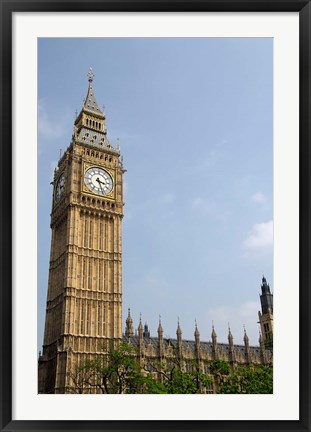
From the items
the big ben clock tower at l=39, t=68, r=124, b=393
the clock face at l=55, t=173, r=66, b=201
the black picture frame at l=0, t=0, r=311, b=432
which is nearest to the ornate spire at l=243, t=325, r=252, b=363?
the big ben clock tower at l=39, t=68, r=124, b=393

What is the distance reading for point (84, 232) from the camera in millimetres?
42406

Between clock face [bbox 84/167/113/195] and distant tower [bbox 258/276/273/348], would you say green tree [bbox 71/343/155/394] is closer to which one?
clock face [bbox 84/167/113/195]

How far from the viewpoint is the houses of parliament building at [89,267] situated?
1477 inches

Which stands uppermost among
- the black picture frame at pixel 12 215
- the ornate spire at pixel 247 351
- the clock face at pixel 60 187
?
the clock face at pixel 60 187

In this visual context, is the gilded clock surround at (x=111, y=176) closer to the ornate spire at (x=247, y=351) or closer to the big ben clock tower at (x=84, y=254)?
the big ben clock tower at (x=84, y=254)

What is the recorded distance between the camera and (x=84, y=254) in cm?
4134

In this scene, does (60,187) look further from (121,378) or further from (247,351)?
(247,351)

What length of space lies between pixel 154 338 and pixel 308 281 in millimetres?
42413

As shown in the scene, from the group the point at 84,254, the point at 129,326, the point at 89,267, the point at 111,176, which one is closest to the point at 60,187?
the point at 111,176

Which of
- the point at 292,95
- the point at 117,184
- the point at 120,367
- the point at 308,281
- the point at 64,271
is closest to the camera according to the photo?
the point at 308,281

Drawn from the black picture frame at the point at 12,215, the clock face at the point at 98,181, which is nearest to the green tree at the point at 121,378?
the black picture frame at the point at 12,215

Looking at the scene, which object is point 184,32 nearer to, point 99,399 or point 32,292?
point 32,292

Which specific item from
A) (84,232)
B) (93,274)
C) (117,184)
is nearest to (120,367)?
(93,274)

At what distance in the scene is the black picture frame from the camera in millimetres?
5883
